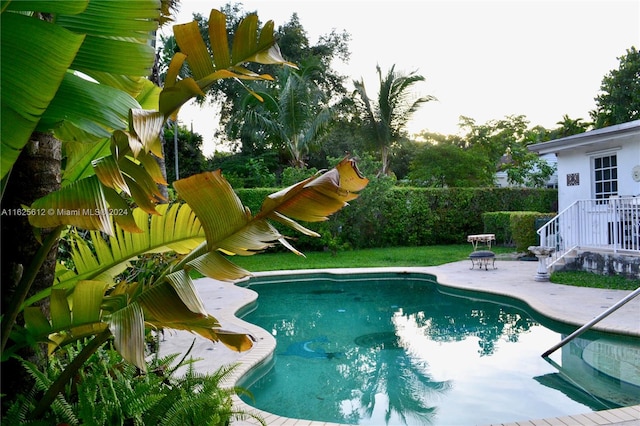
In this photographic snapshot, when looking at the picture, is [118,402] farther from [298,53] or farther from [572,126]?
[572,126]

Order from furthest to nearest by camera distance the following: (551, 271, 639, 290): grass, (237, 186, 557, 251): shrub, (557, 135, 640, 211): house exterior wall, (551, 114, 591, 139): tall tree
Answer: (551, 114, 591, 139): tall tree < (237, 186, 557, 251): shrub < (557, 135, 640, 211): house exterior wall < (551, 271, 639, 290): grass

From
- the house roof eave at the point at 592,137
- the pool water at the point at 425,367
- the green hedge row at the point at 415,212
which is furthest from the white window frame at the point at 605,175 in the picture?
the green hedge row at the point at 415,212

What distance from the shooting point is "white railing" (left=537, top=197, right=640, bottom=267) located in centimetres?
1048

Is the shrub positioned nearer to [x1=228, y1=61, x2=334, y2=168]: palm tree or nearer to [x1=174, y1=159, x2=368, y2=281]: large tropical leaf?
[x1=228, y1=61, x2=334, y2=168]: palm tree

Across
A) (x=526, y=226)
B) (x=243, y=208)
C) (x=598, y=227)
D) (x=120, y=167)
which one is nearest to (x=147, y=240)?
(x=120, y=167)

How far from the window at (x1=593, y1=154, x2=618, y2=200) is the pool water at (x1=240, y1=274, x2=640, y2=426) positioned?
254 inches

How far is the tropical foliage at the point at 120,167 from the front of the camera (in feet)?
3.76

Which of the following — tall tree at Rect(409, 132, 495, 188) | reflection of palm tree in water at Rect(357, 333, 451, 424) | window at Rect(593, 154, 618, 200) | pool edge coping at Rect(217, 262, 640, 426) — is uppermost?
tall tree at Rect(409, 132, 495, 188)

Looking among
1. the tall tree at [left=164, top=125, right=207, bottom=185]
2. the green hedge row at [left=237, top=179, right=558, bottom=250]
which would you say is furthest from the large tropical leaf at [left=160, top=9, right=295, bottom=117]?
the tall tree at [left=164, top=125, right=207, bottom=185]

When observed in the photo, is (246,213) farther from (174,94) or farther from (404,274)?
(404,274)

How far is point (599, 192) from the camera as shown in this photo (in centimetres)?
1315

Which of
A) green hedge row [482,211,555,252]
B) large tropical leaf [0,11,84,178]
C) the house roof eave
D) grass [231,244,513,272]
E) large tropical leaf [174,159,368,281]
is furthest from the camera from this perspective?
green hedge row [482,211,555,252]

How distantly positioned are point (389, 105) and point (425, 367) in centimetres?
1769

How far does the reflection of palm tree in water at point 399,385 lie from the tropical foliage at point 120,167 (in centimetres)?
340
